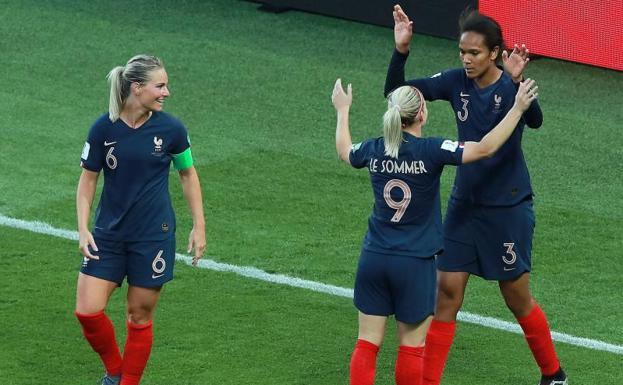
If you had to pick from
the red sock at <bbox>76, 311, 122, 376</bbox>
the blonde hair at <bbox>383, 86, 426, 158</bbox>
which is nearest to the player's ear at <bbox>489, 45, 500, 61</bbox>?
the blonde hair at <bbox>383, 86, 426, 158</bbox>

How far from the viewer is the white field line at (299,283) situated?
889cm

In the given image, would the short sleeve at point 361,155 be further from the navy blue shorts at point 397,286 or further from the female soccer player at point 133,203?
the female soccer player at point 133,203

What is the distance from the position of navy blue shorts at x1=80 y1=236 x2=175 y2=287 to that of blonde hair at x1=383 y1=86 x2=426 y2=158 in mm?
1368

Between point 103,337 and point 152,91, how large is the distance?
1.35 metres

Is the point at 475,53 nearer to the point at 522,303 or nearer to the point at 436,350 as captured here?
the point at 522,303

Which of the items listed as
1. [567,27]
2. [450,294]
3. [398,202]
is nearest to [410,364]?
[450,294]

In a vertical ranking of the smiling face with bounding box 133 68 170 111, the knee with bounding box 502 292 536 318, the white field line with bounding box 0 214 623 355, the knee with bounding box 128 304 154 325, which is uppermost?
the smiling face with bounding box 133 68 170 111

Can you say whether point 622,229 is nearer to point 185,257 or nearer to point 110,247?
point 185,257

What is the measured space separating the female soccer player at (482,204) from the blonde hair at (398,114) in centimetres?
63

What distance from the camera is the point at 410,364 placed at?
7.37 m

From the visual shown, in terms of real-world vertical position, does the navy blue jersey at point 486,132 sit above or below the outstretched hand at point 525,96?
below

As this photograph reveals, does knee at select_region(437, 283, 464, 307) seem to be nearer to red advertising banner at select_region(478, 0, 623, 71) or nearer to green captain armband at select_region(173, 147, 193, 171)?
green captain armband at select_region(173, 147, 193, 171)

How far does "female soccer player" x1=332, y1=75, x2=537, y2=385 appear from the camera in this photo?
23.6ft

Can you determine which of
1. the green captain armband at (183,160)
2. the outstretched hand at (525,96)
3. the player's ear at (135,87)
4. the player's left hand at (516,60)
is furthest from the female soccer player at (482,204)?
the player's ear at (135,87)
